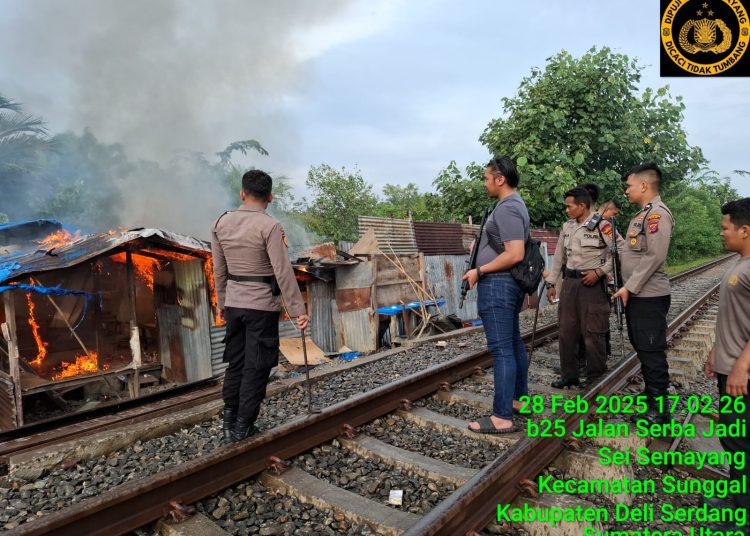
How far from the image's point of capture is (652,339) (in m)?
4.08

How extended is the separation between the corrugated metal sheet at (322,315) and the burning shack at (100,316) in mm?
2896

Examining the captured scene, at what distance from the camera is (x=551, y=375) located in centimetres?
563

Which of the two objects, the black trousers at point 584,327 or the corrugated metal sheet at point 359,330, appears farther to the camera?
the corrugated metal sheet at point 359,330

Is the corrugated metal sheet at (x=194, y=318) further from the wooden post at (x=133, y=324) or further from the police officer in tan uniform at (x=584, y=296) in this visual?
the police officer in tan uniform at (x=584, y=296)

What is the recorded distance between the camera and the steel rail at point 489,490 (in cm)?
241

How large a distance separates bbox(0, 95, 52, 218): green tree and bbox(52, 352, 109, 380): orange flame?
419 inches

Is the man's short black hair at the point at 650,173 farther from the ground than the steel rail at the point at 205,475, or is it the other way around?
the man's short black hair at the point at 650,173

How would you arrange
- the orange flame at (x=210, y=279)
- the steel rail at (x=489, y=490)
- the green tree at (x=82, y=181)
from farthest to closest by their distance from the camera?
1. the green tree at (x=82, y=181)
2. the orange flame at (x=210, y=279)
3. the steel rail at (x=489, y=490)

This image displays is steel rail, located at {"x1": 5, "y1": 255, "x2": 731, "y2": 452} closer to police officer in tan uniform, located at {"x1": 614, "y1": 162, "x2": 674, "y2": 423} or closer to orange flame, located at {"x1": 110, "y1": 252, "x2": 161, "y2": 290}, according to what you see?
orange flame, located at {"x1": 110, "y1": 252, "x2": 161, "y2": 290}

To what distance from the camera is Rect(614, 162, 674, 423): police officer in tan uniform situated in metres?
4.00

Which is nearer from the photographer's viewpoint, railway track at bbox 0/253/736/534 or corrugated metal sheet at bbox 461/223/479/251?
railway track at bbox 0/253/736/534

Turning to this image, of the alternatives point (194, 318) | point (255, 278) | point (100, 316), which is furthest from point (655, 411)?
point (100, 316)

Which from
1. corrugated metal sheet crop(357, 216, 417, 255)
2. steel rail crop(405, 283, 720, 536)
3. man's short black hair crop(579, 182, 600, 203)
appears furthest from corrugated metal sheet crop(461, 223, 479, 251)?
steel rail crop(405, 283, 720, 536)

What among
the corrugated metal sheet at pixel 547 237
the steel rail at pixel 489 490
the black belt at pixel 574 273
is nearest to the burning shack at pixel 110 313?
the black belt at pixel 574 273
